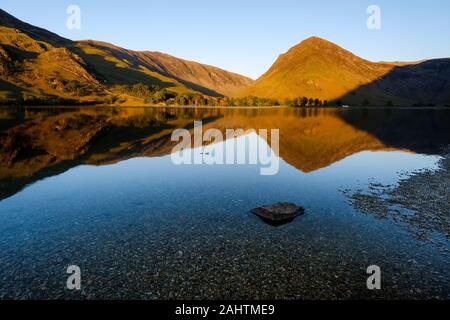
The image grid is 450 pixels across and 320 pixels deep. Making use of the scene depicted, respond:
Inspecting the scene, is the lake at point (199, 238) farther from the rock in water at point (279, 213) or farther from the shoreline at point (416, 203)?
the rock in water at point (279, 213)

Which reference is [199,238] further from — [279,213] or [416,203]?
[416,203]

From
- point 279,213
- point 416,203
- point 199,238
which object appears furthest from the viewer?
point 416,203

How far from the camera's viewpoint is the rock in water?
25.4 metres

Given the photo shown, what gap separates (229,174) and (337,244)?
2251 cm

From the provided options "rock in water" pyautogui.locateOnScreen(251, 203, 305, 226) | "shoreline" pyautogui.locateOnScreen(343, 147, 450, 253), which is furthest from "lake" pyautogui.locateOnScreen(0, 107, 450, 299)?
"rock in water" pyautogui.locateOnScreen(251, 203, 305, 226)

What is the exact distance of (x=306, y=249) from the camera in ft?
67.6

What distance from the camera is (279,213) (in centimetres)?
2589

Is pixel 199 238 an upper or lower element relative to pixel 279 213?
lower

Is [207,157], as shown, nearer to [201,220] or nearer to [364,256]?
[201,220]

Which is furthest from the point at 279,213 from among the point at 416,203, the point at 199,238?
the point at 416,203

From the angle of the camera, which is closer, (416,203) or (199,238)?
(199,238)

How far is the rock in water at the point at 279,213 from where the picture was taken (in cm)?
2542
